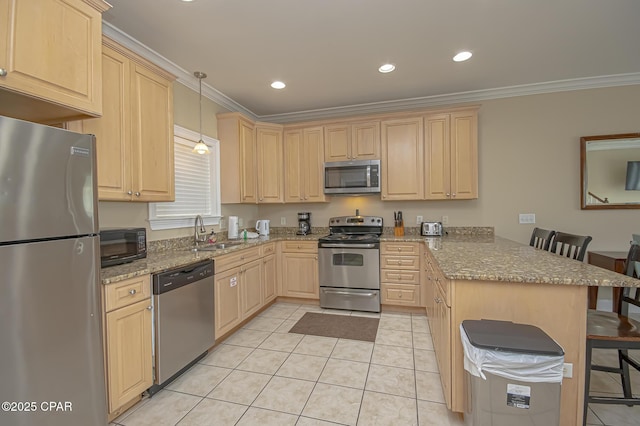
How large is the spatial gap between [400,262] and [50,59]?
3.46 m

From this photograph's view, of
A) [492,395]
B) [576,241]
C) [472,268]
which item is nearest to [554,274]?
[472,268]

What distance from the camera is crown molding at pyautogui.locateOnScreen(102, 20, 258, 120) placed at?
2306 millimetres

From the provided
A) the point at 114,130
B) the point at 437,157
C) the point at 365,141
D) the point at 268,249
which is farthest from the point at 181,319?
the point at 437,157

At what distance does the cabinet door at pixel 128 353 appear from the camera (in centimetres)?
171

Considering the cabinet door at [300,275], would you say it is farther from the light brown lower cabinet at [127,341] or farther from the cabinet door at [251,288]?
the light brown lower cabinet at [127,341]

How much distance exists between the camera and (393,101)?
3949mm

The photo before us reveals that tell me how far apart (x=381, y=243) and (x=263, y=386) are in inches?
82.5

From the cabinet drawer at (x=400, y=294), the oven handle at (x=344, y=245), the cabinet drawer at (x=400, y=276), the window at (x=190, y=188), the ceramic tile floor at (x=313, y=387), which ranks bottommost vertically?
the ceramic tile floor at (x=313, y=387)

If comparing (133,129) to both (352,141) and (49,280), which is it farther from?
(352,141)

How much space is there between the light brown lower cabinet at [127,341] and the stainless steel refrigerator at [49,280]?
6.8 inches

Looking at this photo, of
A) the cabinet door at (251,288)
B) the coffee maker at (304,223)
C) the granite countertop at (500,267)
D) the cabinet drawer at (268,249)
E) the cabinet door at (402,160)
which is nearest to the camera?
the granite countertop at (500,267)

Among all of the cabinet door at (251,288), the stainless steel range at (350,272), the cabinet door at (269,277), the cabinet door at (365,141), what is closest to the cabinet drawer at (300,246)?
the stainless steel range at (350,272)

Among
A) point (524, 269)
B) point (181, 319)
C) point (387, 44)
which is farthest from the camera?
point (387, 44)

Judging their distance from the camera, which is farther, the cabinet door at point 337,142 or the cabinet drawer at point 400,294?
the cabinet door at point 337,142
